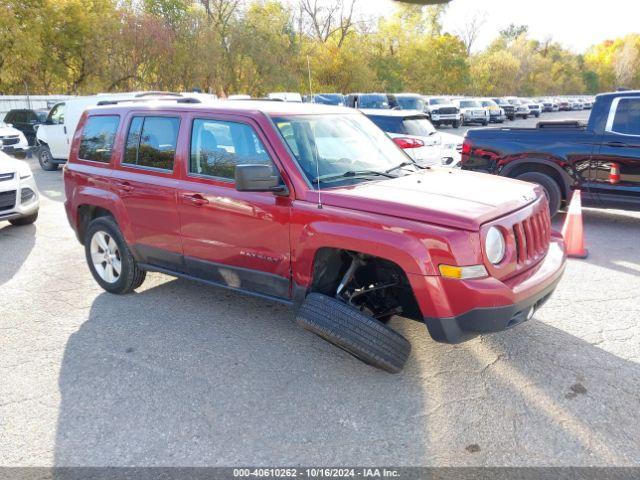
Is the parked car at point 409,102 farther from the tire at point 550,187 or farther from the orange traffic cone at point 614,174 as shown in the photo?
the orange traffic cone at point 614,174

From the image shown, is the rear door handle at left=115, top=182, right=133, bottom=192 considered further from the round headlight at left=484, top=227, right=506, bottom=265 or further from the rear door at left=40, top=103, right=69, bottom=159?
the rear door at left=40, top=103, right=69, bottom=159

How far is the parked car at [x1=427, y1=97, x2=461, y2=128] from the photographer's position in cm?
2839

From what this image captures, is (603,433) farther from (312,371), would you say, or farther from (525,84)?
(525,84)

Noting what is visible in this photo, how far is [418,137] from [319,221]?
7110 mm

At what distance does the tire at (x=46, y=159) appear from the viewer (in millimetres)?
14992

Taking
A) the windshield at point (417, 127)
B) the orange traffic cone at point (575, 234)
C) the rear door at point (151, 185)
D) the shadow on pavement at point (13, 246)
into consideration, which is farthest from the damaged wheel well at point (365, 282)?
the windshield at point (417, 127)

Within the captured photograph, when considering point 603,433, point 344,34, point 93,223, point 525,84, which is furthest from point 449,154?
point 525,84

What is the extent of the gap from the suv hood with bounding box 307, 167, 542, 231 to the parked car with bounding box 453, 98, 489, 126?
29385 millimetres

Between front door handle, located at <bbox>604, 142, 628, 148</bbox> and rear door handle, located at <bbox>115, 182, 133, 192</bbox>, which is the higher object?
rear door handle, located at <bbox>115, 182, 133, 192</bbox>

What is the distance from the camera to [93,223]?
516cm

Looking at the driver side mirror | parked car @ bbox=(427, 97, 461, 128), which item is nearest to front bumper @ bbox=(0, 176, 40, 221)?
the driver side mirror

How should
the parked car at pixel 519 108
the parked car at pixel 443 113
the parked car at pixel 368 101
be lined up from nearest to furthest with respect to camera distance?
the parked car at pixel 368 101 < the parked car at pixel 443 113 < the parked car at pixel 519 108

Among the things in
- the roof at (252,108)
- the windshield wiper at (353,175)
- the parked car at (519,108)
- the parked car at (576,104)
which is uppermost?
the roof at (252,108)

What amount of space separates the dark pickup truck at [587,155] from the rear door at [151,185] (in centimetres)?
507
